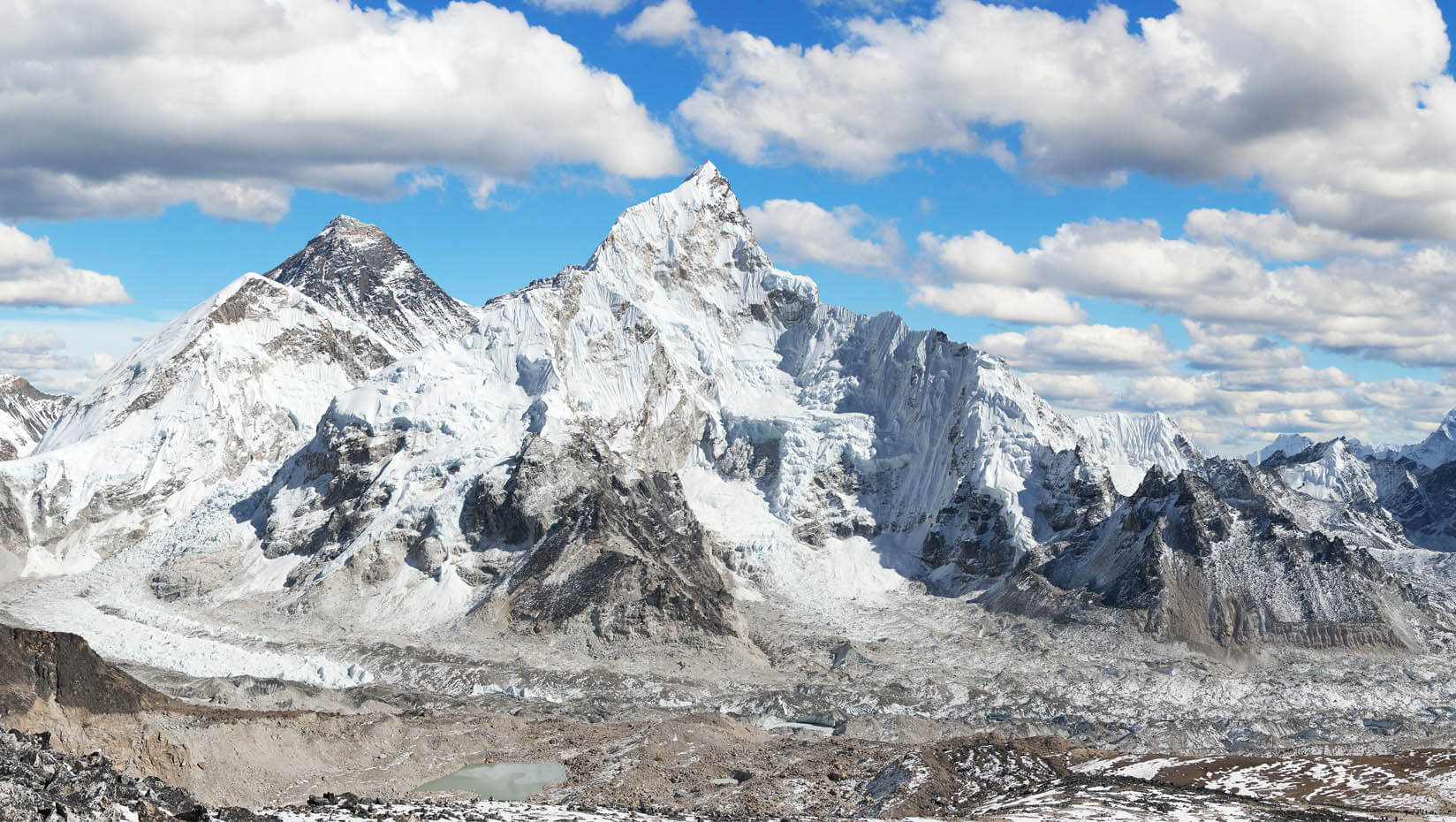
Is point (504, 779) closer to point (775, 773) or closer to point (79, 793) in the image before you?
point (775, 773)

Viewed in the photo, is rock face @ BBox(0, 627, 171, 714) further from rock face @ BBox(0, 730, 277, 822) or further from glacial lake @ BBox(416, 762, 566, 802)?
rock face @ BBox(0, 730, 277, 822)

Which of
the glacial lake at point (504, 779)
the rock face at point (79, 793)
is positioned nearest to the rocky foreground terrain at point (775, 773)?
the glacial lake at point (504, 779)

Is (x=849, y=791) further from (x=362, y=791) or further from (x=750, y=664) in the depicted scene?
(x=750, y=664)

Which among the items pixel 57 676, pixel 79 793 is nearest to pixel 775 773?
pixel 57 676

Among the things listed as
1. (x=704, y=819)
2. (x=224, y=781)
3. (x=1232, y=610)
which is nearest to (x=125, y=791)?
(x=704, y=819)

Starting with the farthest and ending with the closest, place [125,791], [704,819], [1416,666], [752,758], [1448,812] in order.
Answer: [1416,666]
[752,758]
[1448,812]
[704,819]
[125,791]

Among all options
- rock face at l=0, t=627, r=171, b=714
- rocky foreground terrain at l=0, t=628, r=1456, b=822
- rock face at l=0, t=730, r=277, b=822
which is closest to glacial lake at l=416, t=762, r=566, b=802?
rocky foreground terrain at l=0, t=628, r=1456, b=822

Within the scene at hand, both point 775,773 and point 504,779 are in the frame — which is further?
point 504,779

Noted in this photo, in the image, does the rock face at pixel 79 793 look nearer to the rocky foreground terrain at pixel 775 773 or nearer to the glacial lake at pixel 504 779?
the rocky foreground terrain at pixel 775 773
